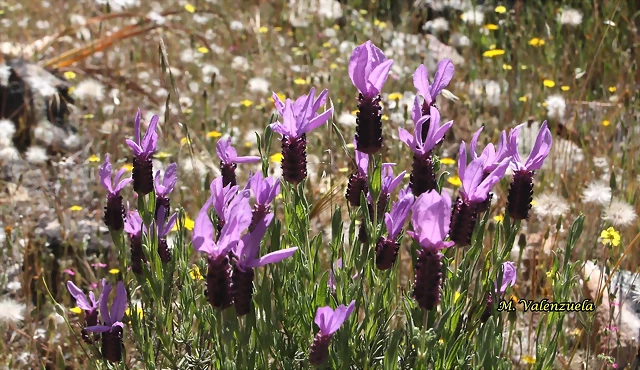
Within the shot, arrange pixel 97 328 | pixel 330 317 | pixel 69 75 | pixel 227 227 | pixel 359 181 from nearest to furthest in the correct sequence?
pixel 227 227 < pixel 330 317 < pixel 97 328 < pixel 359 181 < pixel 69 75

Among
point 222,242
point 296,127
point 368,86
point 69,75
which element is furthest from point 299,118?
point 69,75

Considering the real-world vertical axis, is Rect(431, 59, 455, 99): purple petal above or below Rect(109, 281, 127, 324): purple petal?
above

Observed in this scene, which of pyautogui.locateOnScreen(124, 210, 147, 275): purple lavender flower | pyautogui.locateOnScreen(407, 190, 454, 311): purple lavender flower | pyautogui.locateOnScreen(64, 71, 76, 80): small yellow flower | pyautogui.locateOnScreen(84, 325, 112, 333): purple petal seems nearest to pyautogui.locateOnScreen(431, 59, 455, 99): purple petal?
pyautogui.locateOnScreen(407, 190, 454, 311): purple lavender flower

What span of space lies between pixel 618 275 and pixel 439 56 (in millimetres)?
Result: 2940

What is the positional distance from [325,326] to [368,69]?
0.52 meters

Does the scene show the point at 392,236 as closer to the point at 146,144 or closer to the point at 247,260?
the point at 247,260

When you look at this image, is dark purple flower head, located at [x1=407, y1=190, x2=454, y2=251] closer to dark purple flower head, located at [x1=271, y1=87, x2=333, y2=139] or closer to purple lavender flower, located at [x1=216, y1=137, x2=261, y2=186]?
dark purple flower head, located at [x1=271, y1=87, x2=333, y2=139]

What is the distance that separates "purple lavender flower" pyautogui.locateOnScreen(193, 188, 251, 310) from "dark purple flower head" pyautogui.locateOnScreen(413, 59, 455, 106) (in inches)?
18.7

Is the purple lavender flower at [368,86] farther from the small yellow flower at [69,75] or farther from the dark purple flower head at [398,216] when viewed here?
the small yellow flower at [69,75]

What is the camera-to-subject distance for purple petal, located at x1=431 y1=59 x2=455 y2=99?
1626 millimetres

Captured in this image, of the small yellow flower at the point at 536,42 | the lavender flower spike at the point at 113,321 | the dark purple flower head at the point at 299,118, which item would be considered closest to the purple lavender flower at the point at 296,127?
the dark purple flower head at the point at 299,118

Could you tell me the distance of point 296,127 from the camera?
1593 millimetres

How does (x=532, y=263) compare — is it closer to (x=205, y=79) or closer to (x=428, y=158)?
(x=428, y=158)

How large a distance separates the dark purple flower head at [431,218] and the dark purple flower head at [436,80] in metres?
0.33
